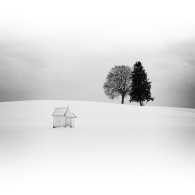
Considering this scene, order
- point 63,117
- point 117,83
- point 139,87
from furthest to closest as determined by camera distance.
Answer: point 117,83
point 139,87
point 63,117

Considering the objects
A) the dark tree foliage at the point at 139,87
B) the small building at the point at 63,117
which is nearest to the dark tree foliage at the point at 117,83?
the dark tree foliage at the point at 139,87

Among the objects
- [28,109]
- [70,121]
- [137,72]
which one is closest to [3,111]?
[28,109]

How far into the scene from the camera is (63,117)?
16469 mm

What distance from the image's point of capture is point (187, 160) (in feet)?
31.4

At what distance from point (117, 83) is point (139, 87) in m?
3.75

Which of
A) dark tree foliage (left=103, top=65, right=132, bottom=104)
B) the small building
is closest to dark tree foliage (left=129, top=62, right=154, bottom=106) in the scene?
dark tree foliage (left=103, top=65, right=132, bottom=104)

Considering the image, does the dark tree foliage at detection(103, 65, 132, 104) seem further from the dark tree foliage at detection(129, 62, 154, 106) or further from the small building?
the small building

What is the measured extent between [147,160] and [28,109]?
23042mm

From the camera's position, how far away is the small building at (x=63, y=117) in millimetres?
16016

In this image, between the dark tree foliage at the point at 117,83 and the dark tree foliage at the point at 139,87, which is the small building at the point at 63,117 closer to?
the dark tree foliage at the point at 139,87

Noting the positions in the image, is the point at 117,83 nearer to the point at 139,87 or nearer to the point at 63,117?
the point at 139,87

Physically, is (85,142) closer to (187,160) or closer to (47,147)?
(47,147)

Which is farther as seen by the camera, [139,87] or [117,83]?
[117,83]

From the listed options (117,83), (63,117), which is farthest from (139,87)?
(63,117)
